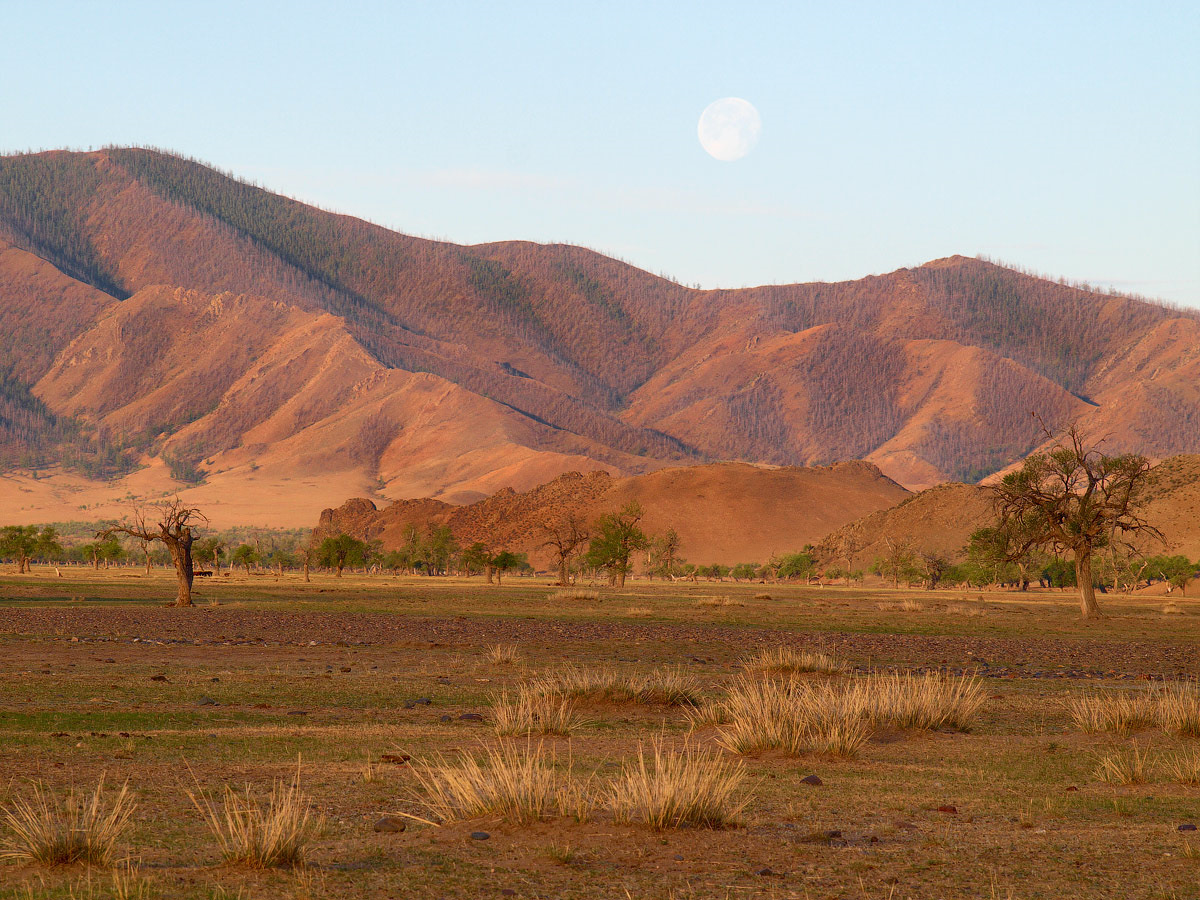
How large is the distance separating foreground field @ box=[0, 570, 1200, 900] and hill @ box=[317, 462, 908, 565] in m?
134

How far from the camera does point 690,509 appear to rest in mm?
170625

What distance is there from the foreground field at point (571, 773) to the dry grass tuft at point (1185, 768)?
0.09m

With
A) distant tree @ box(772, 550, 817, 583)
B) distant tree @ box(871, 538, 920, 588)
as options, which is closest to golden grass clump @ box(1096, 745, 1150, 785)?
distant tree @ box(871, 538, 920, 588)

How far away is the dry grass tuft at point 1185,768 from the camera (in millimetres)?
10867

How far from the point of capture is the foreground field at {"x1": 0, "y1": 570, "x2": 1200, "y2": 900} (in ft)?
23.6

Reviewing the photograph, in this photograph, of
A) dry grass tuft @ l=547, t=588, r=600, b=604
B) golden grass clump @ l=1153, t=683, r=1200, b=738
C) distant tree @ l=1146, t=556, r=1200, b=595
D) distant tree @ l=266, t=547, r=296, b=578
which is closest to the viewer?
golden grass clump @ l=1153, t=683, r=1200, b=738

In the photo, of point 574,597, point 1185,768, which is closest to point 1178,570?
point 574,597

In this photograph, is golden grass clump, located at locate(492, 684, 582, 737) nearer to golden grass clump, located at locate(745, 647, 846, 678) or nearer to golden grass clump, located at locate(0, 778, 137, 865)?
golden grass clump, located at locate(0, 778, 137, 865)

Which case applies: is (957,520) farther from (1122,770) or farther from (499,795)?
(499,795)

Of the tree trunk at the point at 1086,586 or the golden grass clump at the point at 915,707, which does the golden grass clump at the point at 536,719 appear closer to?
the golden grass clump at the point at 915,707

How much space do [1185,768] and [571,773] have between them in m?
6.13

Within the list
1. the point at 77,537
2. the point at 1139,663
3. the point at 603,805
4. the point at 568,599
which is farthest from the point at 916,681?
the point at 77,537

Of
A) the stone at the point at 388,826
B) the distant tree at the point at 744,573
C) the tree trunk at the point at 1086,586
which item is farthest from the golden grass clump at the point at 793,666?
the distant tree at the point at 744,573

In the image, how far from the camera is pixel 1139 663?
86.7 ft
